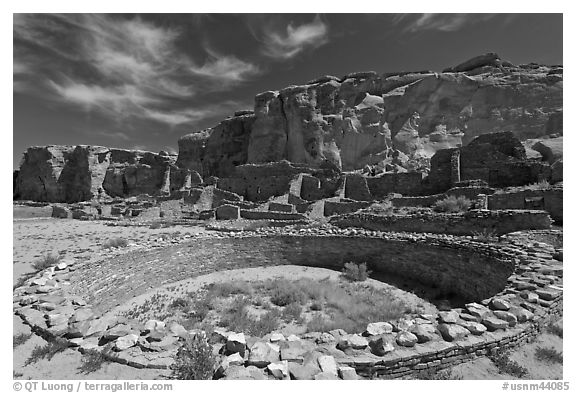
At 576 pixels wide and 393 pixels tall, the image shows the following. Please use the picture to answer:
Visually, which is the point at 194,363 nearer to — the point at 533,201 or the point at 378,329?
the point at 378,329

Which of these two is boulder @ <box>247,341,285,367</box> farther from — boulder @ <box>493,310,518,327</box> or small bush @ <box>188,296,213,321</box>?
small bush @ <box>188,296,213,321</box>

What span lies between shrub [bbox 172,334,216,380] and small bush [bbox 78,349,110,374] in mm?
1251

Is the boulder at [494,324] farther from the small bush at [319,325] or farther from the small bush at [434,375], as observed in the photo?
the small bush at [319,325]

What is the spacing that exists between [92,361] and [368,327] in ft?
14.8

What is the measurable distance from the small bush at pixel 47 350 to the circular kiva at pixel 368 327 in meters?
0.14

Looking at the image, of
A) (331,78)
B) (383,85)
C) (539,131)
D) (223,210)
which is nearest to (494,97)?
(539,131)

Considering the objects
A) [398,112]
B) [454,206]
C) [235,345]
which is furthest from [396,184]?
[398,112]

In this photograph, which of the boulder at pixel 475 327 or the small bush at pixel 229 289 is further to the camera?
the small bush at pixel 229 289

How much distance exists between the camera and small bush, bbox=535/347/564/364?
168 inches

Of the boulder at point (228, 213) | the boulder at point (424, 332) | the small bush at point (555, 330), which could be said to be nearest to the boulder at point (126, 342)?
the boulder at point (424, 332)

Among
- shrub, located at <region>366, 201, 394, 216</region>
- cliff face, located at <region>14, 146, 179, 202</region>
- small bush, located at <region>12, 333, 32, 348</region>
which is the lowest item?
small bush, located at <region>12, 333, 32, 348</region>

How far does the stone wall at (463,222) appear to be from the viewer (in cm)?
1140

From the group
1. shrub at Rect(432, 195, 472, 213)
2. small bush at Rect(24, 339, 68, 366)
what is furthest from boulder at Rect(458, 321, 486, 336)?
shrub at Rect(432, 195, 472, 213)

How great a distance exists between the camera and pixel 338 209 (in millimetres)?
21906
